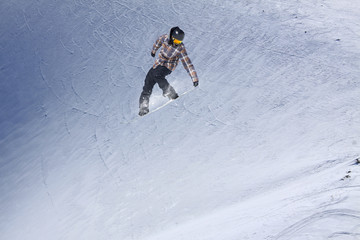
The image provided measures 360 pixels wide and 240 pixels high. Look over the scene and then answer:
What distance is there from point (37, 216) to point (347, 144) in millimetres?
5984

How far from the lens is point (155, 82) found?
7.04 meters

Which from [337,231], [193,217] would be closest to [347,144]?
[337,231]

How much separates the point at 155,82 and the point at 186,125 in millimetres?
1114

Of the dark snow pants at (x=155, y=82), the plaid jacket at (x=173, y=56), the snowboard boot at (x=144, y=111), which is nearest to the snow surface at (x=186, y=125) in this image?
the snowboard boot at (x=144, y=111)

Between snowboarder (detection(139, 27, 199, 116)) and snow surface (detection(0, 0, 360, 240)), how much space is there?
261 mm

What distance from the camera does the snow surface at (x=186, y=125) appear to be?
573cm

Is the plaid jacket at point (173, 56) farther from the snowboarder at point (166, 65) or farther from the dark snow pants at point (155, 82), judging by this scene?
the dark snow pants at point (155, 82)

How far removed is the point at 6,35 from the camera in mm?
8883

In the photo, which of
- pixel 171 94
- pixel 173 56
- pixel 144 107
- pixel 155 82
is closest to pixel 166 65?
pixel 173 56

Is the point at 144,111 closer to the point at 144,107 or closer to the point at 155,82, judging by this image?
the point at 144,107

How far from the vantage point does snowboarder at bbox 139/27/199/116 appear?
20.8ft

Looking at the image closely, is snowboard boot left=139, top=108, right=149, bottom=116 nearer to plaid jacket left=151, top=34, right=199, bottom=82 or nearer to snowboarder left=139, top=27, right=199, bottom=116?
snowboarder left=139, top=27, right=199, bottom=116

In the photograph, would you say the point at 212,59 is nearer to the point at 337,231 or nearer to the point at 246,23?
the point at 246,23

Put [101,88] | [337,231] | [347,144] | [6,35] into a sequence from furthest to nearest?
[6,35]
[101,88]
[347,144]
[337,231]
